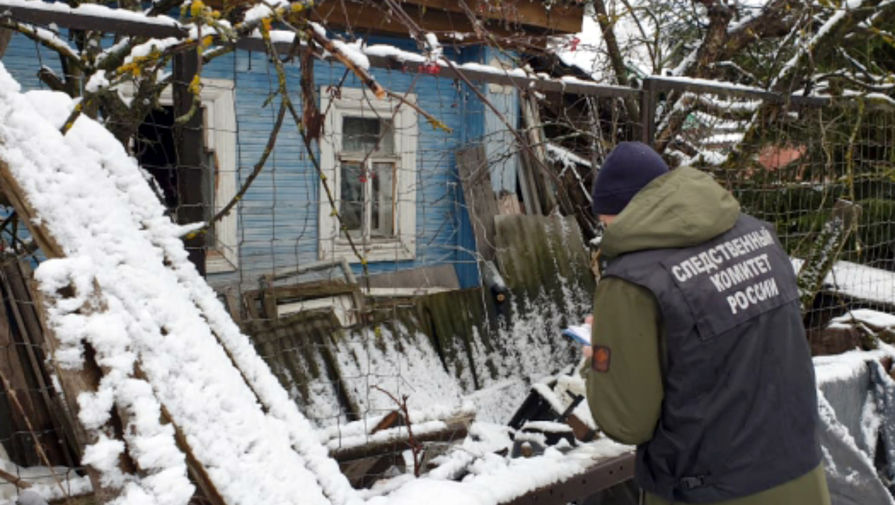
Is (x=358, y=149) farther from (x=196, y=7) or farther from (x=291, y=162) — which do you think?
(x=196, y=7)

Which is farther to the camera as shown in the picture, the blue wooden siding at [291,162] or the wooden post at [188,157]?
the blue wooden siding at [291,162]

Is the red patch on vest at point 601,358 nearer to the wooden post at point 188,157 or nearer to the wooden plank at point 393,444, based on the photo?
the wooden plank at point 393,444

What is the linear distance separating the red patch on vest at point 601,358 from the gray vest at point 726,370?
6.4 inches

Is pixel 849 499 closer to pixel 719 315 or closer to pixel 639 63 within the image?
pixel 719 315

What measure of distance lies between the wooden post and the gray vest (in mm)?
1426

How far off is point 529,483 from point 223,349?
116 cm

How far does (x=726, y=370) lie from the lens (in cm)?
190

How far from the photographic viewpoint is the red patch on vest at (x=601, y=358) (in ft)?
6.29

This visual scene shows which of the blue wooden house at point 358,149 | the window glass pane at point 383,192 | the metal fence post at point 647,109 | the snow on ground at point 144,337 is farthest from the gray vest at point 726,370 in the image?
the window glass pane at point 383,192

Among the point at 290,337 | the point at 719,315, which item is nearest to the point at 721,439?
the point at 719,315

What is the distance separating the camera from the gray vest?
6.08 ft

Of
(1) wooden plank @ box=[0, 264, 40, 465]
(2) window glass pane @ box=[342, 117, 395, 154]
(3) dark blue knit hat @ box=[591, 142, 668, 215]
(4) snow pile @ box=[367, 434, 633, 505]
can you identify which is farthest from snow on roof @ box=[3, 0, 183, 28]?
(2) window glass pane @ box=[342, 117, 395, 154]

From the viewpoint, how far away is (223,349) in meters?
2.00

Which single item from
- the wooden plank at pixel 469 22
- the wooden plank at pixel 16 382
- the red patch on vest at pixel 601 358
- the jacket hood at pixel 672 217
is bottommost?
the wooden plank at pixel 16 382
